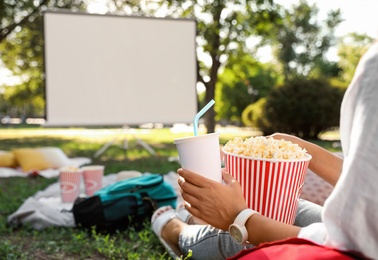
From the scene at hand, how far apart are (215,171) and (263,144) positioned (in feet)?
0.63

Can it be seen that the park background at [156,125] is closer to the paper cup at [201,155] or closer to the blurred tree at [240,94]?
the paper cup at [201,155]

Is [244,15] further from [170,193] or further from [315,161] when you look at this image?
[315,161]

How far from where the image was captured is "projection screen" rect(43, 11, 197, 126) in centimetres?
745

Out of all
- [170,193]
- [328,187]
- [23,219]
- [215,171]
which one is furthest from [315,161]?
[23,219]

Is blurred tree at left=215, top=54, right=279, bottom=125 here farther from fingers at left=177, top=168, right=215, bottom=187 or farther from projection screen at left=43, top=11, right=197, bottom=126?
fingers at left=177, top=168, right=215, bottom=187

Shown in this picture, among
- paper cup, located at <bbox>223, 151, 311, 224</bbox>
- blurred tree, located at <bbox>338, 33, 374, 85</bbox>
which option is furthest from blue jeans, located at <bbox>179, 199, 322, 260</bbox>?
blurred tree, located at <bbox>338, 33, 374, 85</bbox>

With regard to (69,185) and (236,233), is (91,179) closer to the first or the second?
(69,185)

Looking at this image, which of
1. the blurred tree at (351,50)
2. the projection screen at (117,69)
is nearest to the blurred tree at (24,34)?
the projection screen at (117,69)

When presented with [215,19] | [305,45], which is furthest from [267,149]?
[305,45]

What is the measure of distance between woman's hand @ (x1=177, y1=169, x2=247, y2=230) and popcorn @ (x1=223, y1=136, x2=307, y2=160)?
0.54ft

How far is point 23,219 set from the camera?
9.87 feet

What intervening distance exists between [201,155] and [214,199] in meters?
0.12

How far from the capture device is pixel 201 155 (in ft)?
3.58

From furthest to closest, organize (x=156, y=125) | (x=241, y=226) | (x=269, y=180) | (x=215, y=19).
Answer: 1. (x=215, y=19)
2. (x=156, y=125)
3. (x=269, y=180)
4. (x=241, y=226)
